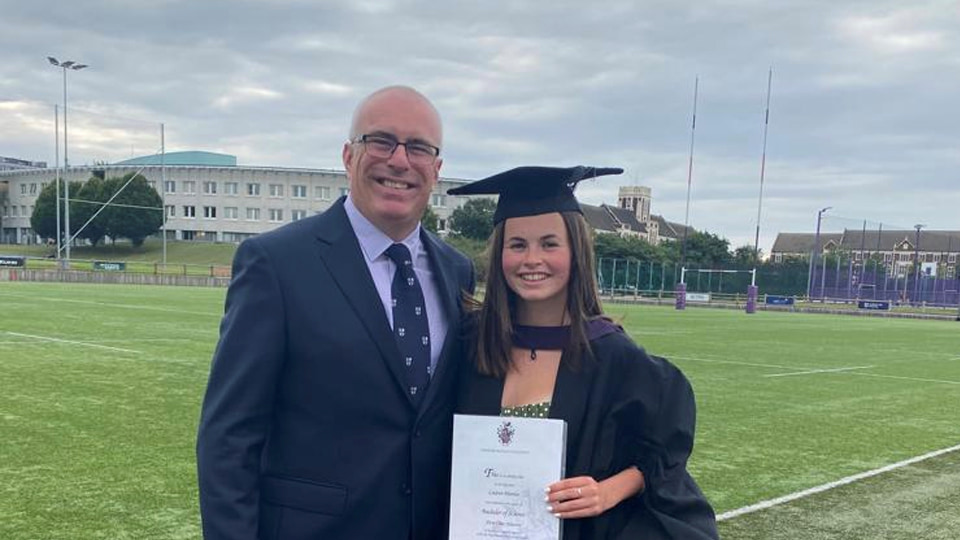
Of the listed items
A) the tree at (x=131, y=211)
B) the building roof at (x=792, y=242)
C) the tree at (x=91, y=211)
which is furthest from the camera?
the building roof at (x=792, y=242)

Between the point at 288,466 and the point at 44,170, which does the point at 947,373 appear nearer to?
the point at 288,466

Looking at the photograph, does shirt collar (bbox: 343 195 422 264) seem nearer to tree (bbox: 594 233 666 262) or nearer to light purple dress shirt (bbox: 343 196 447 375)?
light purple dress shirt (bbox: 343 196 447 375)

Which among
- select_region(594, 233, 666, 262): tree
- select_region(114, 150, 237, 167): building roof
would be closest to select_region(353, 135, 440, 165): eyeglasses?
select_region(594, 233, 666, 262): tree

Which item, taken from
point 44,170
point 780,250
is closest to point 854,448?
point 44,170

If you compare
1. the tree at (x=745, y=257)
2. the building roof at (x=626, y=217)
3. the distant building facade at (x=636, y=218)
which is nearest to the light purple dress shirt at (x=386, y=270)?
the tree at (x=745, y=257)

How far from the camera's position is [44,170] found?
86.8m

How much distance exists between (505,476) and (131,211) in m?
75.6

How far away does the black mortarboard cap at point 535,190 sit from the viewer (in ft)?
7.97

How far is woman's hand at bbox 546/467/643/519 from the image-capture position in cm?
204

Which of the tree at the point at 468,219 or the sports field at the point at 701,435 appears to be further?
the tree at the point at 468,219

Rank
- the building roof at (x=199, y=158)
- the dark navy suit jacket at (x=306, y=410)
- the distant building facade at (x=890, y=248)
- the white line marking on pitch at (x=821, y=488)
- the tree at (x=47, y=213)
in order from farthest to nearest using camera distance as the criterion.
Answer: the building roof at (x=199, y=158)
the tree at (x=47, y=213)
the distant building facade at (x=890, y=248)
the white line marking on pitch at (x=821, y=488)
the dark navy suit jacket at (x=306, y=410)

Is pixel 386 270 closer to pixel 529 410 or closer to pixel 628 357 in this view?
pixel 529 410

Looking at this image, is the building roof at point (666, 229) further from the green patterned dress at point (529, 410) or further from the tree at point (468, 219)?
the green patterned dress at point (529, 410)

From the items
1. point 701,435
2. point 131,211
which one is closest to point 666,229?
point 131,211
